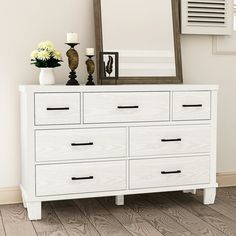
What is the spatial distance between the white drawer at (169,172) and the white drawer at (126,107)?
0.85 feet

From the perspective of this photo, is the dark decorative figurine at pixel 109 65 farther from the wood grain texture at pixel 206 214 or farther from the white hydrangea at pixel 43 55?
the wood grain texture at pixel 206 214

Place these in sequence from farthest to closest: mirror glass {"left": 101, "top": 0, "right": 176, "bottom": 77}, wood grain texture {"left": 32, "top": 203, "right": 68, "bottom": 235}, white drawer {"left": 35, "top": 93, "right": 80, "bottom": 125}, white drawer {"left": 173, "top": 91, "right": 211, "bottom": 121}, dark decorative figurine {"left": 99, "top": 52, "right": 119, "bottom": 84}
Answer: mirror glass {"left": 101, "top": 0, "right": 176, "bottom": 77}
dark decorative figurine {"left": 99, "top": 52, "right": 119, "bottom": 84}
white drawer {"left": 173, "top": 91, "right": 211, "bottom": 121}
white drawer {"left": 35, "top": 93, "right": 80, "bottom": 125}
wood grain texture {"left": 32, "top": 203, "right": 68, "bottom": 235}

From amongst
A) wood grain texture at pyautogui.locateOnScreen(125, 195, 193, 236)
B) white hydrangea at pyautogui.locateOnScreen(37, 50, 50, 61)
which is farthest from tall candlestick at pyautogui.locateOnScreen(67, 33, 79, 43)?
wood grain texture at pyautogui.locateOnScreen(125, 195, 193, 236)

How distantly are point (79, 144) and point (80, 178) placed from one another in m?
0.19

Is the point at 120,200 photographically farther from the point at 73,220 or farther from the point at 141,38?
the point at 141,38

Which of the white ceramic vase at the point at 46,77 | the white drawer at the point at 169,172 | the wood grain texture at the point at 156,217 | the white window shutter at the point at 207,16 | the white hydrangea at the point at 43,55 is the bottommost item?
the wood grain texture at the point at 156,217

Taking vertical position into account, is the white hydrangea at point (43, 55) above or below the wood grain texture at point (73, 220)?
above

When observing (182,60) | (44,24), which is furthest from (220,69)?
(44,24)

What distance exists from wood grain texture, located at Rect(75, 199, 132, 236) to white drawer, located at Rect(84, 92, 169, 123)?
535 mm

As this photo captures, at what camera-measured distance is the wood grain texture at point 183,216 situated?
8.11 ft

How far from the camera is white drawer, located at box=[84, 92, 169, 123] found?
2660 mm

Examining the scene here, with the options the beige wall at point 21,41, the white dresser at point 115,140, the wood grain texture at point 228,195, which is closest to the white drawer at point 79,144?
the white dresser at point 115,140

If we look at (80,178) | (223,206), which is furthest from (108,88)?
(223,206)

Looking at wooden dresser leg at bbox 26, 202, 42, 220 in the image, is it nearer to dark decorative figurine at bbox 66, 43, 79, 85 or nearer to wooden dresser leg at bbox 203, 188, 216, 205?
dark decorative figurine at bbox 66, 43, 79, 85
